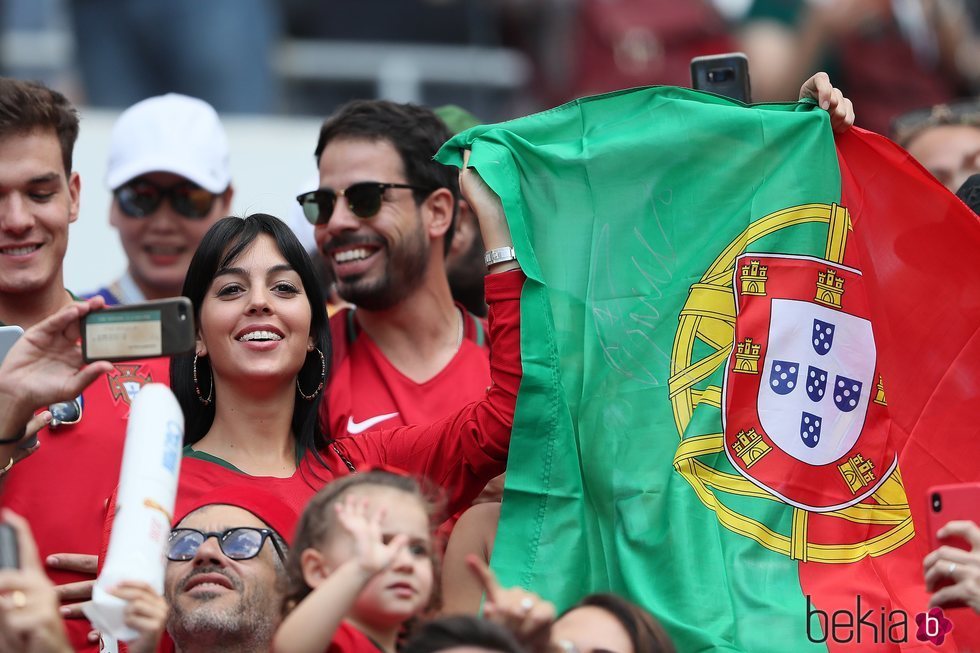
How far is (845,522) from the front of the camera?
459cm

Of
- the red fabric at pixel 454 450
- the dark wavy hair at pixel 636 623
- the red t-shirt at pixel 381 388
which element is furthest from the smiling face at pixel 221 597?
the red t-shirt at pixel 381 388

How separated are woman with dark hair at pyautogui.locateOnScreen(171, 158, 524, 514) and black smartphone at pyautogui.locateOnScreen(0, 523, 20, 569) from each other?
3.85 ft

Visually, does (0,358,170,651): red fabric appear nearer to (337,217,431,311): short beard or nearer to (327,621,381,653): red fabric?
(337,217,431,311): short beard

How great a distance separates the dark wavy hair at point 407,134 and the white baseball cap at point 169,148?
1.93 ft

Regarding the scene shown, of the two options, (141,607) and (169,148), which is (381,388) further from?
(141,607)

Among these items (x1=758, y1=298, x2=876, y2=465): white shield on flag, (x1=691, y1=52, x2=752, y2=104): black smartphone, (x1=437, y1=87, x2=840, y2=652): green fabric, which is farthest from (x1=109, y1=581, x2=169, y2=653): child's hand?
(x1=691, y1=52, x2=752, y2=104): black smartphone

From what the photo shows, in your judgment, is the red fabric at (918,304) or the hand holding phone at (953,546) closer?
the hand holding phone at (953,546)

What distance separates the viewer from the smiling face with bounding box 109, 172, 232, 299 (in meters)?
6.16

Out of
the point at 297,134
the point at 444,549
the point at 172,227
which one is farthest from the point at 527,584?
the point at 297,134

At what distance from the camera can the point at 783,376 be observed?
4.69 metres

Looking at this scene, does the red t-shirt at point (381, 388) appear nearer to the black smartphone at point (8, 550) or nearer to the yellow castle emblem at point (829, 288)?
the yellow castle emblem at point (829, 288)

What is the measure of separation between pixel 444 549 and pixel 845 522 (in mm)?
1124

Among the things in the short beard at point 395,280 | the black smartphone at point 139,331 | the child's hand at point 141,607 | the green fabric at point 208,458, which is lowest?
the child's hand at point 141,607

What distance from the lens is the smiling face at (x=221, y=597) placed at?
157 inches
